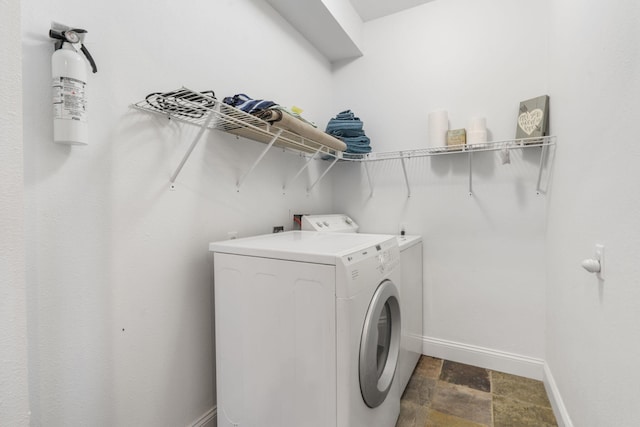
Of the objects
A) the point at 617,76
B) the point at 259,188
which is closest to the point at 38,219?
the point at 259,188

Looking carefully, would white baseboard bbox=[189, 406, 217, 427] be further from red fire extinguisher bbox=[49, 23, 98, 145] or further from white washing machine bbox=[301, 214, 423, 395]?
red fire extinguisher bbox=[49, 23, 98, 145]

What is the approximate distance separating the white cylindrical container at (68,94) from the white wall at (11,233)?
0.27 meters

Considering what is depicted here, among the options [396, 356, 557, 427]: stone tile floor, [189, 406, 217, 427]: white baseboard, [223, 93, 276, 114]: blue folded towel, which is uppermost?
[223, 93, 276, 114]: blue folded towel

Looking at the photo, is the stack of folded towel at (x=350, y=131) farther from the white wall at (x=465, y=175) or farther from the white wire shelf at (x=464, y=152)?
the white wall at (x=465, y=175)

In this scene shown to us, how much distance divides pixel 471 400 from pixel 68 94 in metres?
2.39

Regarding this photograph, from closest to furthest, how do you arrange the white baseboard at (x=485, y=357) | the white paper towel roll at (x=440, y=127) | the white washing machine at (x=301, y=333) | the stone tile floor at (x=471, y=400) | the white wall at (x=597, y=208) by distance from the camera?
the white wall at (x=597, y=208) < the white washing machine at (x=301, y=333) < the stone tile floor at (x=471, y=400) < the white baseboard at (x=485, y=357) < the white paper towel roll at (x=440, y=127)

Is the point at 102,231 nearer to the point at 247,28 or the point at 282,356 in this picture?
the point at 282,356

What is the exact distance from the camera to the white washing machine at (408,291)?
1.76 m

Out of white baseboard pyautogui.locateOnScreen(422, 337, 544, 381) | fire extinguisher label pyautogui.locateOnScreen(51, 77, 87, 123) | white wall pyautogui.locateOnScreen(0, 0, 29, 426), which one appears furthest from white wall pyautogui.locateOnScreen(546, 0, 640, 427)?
fire extinguisher label pyautogui.locateOnScreen(51, 77, 87, 123)

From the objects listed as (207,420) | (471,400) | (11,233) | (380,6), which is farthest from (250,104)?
(471,400)

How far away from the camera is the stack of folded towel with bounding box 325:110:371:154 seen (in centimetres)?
231

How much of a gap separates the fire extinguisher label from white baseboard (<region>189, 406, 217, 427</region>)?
1.39 metres

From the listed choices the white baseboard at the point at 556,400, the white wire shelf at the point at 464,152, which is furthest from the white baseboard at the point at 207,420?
the white wire shelf at the point at 464,152

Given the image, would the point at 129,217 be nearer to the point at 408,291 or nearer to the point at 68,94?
the point at 68,94
